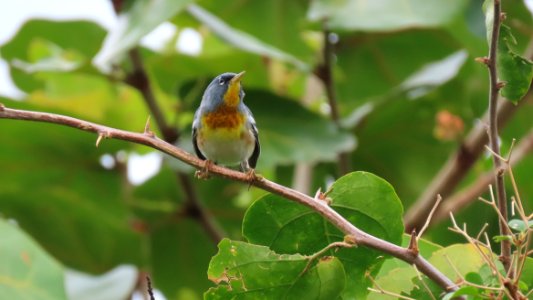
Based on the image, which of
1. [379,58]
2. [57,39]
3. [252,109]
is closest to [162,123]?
[252,109]

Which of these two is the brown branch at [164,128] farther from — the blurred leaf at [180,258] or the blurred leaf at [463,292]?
the blurred leaf at [463,292]

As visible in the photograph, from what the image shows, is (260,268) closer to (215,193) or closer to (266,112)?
(266,112)

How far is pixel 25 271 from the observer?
2549 millimetres

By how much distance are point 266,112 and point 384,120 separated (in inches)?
17.4

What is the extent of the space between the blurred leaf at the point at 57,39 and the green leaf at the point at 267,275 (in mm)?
1724

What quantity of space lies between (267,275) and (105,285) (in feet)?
5.65

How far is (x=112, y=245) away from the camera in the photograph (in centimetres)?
340

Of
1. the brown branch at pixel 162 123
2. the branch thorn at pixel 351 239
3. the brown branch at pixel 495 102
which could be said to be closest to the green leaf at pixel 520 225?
the brown branch at pixel 495 102

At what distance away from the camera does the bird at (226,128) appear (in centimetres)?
241

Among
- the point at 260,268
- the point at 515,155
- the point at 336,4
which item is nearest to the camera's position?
the point at 260,268

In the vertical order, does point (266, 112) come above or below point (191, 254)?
above

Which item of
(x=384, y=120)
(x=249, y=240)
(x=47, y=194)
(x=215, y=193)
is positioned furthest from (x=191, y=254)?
(x=249, y=240)

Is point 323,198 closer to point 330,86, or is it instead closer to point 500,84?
point 500,84

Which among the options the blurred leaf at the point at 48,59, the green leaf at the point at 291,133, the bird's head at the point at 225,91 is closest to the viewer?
the bird's head at the point at 225,91
